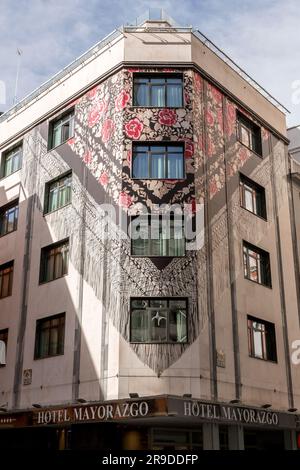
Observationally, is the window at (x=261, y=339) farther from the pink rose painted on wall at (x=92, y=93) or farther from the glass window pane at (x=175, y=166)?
the pink rose painted on wall at (x=92, y=93)

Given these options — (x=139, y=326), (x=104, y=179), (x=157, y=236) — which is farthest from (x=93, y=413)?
(x=104, y=179)

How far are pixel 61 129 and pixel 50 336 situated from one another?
9.88 metres

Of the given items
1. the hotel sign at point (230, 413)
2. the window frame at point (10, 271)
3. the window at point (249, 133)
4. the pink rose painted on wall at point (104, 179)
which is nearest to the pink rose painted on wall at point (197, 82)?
the window at point (249, 133)

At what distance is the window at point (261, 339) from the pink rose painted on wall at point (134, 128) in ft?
29.2

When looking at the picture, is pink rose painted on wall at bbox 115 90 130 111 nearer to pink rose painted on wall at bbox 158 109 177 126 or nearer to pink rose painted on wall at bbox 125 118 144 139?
pink rose painted on wall at bbox 125 118 144 139

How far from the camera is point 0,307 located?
29.1 m

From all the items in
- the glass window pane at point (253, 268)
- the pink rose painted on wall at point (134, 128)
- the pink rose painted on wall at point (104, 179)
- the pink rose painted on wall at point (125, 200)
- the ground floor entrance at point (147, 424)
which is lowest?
the ground floor entrance at point (147, 424)

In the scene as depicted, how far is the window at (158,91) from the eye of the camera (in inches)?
1045

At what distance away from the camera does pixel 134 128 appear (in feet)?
85.0

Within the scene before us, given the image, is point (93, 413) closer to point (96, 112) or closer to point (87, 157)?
point (87, 157)

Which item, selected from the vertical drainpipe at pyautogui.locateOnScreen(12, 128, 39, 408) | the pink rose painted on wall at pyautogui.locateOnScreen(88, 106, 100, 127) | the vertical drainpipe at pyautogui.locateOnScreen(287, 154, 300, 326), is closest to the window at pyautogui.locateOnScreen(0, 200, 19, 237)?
the vertical drainpipe at pyautogui.locateOnScreen(12, 128, 39, 408)

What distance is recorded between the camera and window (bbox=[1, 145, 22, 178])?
31.6 metres
